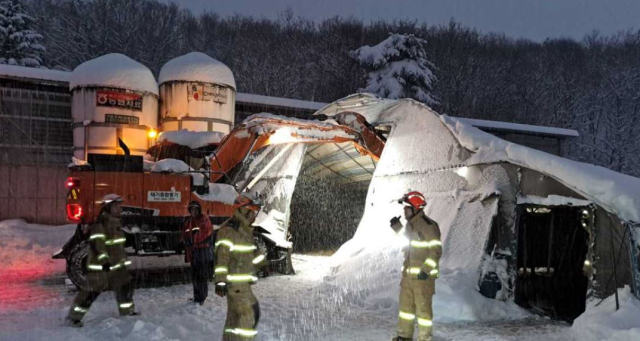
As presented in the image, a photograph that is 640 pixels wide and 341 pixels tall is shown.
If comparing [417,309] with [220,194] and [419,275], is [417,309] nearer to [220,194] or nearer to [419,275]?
[419,275]

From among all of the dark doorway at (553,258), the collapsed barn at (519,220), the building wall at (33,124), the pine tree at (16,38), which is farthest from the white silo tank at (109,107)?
the pine tree at (16,38)

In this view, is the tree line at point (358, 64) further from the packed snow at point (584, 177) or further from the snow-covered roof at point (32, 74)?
the packed snow at point (584, 177)

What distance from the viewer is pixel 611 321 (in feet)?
22.7

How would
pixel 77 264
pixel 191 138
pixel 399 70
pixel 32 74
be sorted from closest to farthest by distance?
pixel 77 264
pixel 191 138
pixel 32 74
pixel 399 70

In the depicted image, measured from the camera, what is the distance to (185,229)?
9.15 metres

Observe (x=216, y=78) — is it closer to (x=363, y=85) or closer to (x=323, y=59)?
(x=363, y=85)

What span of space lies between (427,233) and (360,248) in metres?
4.93

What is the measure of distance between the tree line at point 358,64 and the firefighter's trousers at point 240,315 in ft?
96.0

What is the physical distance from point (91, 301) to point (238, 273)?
2650 mm

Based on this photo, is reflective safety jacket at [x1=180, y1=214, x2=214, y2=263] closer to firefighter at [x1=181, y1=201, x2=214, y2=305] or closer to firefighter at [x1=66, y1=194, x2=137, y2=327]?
firefighter at [x1=181, y1=201, x2=214, y2=305]

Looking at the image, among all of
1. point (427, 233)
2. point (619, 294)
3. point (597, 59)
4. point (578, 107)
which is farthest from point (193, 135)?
point (597, 59)

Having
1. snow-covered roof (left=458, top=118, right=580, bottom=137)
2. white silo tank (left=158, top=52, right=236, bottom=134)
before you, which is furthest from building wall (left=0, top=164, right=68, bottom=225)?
snow-covered roof (left=458, top=118, right=580, bottom=137)

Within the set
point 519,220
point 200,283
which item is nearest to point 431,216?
point 519,220

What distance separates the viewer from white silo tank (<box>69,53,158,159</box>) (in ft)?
45.2
